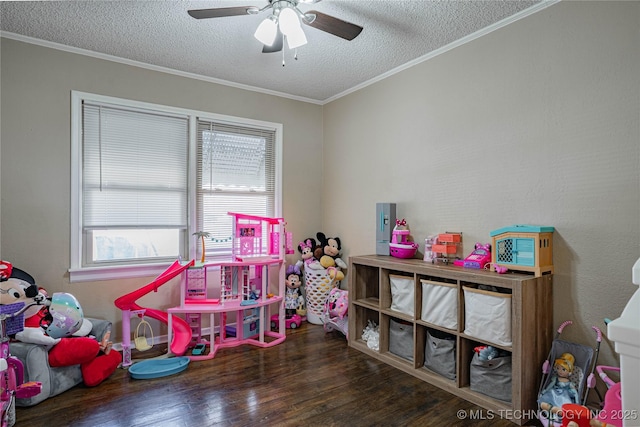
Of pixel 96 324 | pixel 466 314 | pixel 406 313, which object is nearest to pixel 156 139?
pixel 96 324

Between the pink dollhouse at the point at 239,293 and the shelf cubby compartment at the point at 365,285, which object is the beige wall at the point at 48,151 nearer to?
the pink dollhouse at the point at 239,293

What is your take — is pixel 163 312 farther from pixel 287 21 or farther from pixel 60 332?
pixel 287 21

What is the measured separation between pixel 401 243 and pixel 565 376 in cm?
143

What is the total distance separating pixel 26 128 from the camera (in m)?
2.73

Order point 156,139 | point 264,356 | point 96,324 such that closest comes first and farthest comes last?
1. point 96,324
2. point 264,356
3. point 156,139

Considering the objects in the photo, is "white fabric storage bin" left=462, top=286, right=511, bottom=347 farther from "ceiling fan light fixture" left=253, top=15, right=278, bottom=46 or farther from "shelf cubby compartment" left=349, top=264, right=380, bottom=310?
"ceiling fan light fixture" left=253, top=15, right=278, bottom=46

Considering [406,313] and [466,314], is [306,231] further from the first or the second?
[466,314]

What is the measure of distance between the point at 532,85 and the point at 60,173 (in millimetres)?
3481

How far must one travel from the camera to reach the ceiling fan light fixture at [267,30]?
2.08 m

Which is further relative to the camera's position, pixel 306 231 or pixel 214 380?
pixel 306 231

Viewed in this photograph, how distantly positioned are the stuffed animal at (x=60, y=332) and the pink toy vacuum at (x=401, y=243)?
7.40ft

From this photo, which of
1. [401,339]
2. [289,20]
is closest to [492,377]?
[401,339]

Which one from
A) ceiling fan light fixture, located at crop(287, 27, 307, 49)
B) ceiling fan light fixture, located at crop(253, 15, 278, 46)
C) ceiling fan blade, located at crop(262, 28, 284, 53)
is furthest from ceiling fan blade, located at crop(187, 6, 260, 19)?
ceiling fan blade, located at crop(262, 28, 284, 53)

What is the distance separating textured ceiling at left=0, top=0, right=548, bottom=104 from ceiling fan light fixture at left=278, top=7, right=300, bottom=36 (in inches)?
15.8
